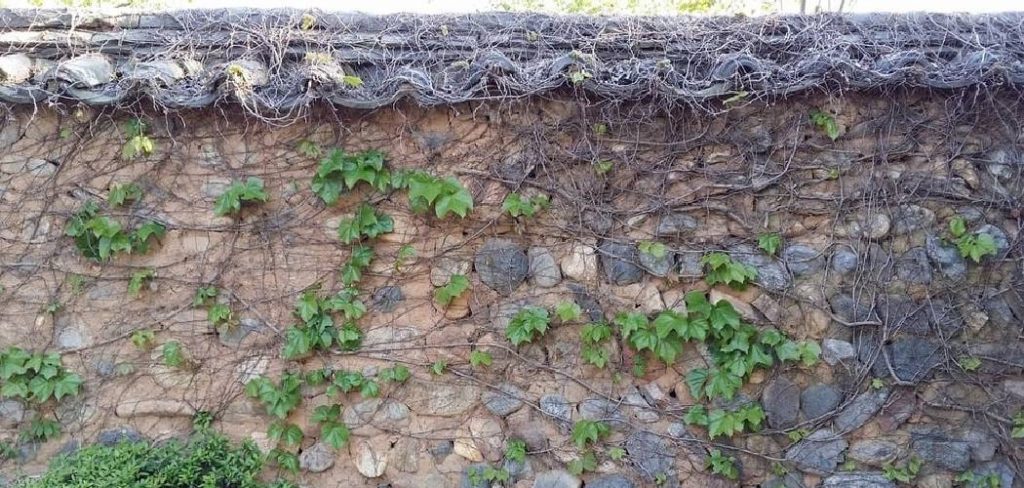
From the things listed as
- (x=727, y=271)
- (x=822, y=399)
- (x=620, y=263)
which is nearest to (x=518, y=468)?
(x=620, y=263)

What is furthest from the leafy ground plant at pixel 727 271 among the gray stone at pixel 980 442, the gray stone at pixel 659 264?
the gray stone at pixel 980 442

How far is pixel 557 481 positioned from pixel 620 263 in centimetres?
99

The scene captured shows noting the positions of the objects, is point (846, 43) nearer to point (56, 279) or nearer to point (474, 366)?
point (474, 366)

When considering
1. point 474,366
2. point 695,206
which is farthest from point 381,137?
point 695,206

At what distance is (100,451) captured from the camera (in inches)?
125

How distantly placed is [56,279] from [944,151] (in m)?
3.93

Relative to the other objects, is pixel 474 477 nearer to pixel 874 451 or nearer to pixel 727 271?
pixel 727 271

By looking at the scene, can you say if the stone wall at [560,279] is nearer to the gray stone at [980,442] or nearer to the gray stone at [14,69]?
the gray stone at [980,442]

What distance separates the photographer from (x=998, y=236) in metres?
3.25

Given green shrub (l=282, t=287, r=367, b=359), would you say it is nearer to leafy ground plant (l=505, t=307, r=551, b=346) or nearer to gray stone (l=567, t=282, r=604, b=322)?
leafy ground plant (l=505, t=307, r=551, b=346)

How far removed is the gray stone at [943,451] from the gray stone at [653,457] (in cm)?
104

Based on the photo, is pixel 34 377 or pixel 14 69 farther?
pixel 34 377

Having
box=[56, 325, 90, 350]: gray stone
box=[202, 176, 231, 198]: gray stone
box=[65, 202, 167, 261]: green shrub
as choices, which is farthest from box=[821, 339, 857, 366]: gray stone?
box=[56, 325, 90, 350]: gray stone

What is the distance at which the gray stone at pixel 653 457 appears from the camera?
10.8ft
